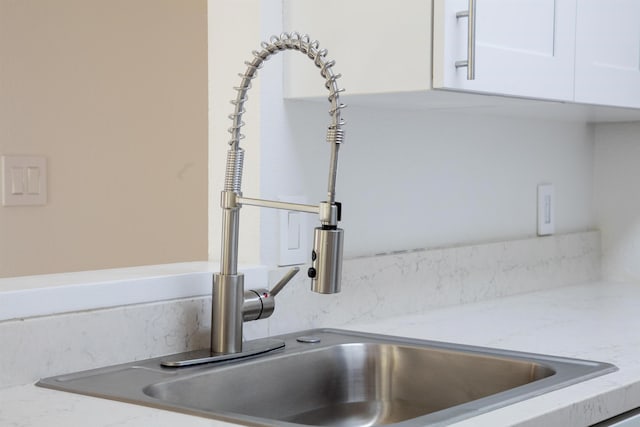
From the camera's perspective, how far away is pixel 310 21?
1729 millimetres

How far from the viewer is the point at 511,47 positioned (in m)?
1.66

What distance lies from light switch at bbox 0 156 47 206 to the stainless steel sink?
1.02 metres

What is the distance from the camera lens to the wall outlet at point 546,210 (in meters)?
2.47

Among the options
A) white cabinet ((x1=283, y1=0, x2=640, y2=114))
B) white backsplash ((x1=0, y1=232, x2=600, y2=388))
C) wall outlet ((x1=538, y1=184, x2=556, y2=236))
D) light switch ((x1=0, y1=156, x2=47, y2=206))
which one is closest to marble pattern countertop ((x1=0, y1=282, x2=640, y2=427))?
white backsplash ((x1=0, y1=232, x2=600, y2=388))

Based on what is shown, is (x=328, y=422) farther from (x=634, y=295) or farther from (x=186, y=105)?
(x=186, y=105)

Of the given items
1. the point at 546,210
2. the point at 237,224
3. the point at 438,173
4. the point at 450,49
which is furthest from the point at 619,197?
the point at 237,224

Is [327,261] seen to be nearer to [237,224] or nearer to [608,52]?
[237,224]

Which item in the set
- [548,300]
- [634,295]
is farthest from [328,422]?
[634,295]

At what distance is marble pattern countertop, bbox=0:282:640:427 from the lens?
45.7 inches

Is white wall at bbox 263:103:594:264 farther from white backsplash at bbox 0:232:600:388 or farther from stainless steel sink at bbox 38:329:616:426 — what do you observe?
stainless steel sink at bbox 38:329:616:426

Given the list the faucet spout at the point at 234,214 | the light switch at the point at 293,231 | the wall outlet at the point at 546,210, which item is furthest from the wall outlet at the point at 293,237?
the wall outlet at the point at 546,210

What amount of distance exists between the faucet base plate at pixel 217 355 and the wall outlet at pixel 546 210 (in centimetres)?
106

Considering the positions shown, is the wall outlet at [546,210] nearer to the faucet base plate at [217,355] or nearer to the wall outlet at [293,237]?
the wall outlet at [293,237]

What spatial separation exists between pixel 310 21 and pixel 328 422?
0.68m
